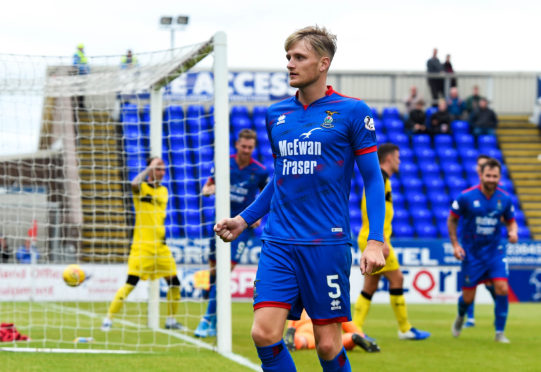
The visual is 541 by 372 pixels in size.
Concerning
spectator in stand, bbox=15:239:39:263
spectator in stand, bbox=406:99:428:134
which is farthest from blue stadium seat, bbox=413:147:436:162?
spectator in stand, bbox=15:239:39:263

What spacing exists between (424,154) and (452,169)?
2.93ft

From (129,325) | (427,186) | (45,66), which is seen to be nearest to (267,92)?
(427,186)

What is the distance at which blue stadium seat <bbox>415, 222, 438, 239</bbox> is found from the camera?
20781mm

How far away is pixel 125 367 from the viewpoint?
22.4 ft

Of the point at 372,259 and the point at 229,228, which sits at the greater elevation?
the point at 229,228

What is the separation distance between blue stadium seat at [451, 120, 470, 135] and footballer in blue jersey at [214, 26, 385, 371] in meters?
20.5

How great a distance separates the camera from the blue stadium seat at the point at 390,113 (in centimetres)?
2433

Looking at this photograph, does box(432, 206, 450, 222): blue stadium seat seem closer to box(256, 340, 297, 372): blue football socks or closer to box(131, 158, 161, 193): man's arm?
box(131, 158, 161, 193): man's arm

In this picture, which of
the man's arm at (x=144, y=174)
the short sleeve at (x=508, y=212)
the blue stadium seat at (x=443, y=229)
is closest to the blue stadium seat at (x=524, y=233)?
the blue stadium seat at (x=443, y=229)

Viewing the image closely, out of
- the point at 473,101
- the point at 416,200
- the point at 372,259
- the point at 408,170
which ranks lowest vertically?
the point at 372,259

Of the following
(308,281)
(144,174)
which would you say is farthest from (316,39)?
(144,174)

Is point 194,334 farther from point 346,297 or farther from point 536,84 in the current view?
point 536,84

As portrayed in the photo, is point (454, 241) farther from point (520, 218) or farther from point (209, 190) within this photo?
point (520, 218)

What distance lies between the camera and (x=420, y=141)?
937 inches
